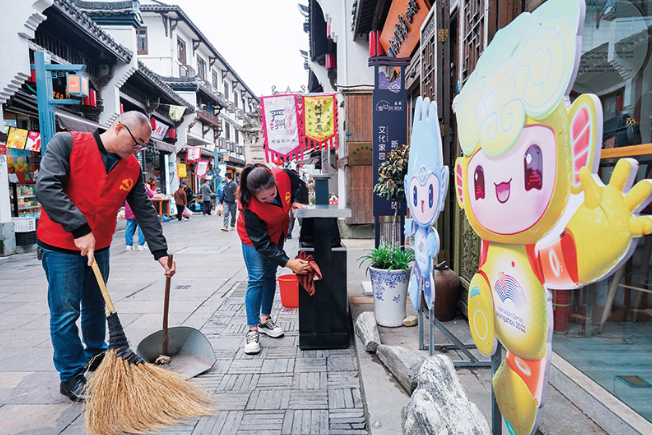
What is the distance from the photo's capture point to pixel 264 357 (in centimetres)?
330

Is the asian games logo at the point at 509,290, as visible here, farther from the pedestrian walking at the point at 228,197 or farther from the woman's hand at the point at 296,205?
the pedestrian walking at the point at 228,197

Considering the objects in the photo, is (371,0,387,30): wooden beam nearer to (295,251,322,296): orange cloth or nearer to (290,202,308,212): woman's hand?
(290,202,308,212): woman's hand

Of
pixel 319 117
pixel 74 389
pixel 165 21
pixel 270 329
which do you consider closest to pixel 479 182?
pixel 270 329

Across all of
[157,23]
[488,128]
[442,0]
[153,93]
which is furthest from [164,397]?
[157,23]

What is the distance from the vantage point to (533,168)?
1335mm

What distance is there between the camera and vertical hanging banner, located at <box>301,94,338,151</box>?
905cm

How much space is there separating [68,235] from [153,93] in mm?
15054

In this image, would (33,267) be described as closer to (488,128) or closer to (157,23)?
(488,128)

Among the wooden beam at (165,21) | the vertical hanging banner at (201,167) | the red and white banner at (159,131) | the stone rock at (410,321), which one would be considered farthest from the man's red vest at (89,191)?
the wooden beam at (165,21)

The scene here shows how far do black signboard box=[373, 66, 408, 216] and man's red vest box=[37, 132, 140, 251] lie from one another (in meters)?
2.99

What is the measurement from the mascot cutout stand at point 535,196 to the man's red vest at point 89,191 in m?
2.33

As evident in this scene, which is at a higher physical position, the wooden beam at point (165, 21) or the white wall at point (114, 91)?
the wooden beam at point (165, 21)

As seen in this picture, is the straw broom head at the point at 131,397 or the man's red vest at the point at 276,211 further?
the man's red vest at the point at 276,211

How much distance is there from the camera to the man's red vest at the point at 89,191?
252 centimetres
